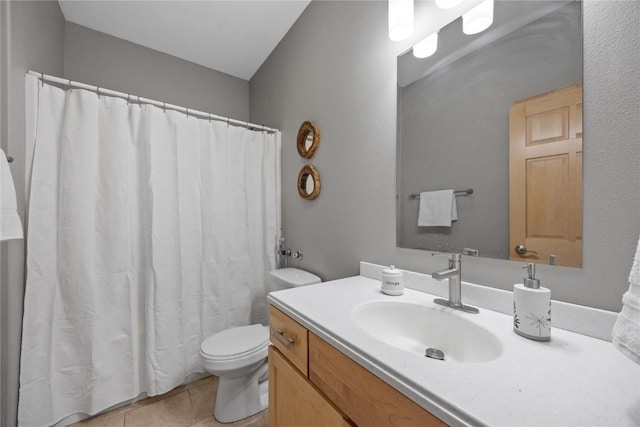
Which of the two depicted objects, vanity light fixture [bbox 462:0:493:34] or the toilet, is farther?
the toilet

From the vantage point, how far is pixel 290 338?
2.90ft

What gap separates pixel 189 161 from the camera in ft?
5.56

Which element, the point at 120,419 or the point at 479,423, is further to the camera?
the point at 120,419

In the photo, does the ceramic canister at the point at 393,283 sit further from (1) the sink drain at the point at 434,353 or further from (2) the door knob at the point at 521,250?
(2) the door knob at the point at 521,250

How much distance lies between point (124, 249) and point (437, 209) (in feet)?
5.56

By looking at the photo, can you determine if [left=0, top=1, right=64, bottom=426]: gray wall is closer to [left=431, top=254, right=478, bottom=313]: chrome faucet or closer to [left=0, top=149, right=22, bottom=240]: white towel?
[left=0, top=149, right=22, bottom=240]: white towel

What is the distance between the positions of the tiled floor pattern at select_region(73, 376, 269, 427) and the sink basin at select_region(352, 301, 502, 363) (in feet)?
3.40

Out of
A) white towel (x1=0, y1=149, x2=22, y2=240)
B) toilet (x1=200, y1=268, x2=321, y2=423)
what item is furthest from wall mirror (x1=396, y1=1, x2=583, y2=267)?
white towel (x1=0, y1=149, x2=22, y2=240)

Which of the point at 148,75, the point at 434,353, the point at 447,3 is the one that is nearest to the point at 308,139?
the point at 447,3

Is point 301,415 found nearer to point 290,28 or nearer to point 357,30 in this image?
point 357,30

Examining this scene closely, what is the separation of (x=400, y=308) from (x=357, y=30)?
4.64ft

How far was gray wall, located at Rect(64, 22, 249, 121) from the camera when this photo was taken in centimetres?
187

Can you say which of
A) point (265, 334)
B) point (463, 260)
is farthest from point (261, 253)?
point (463, 260)

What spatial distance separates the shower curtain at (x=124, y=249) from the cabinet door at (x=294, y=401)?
A: 0.97m
